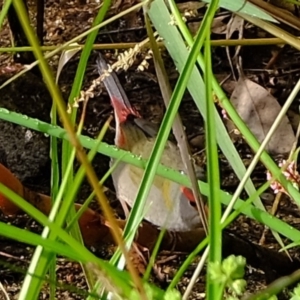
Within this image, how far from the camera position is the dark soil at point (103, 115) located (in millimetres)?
1504

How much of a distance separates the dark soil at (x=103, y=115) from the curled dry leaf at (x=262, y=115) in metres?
0.09

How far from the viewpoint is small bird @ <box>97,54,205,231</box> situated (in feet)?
4.65

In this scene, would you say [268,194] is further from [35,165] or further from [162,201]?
[35,165]

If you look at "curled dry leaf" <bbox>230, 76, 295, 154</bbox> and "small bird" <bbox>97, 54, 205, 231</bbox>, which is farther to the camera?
"curled dry leaf" <bbox>230, 76, 295, 154</bbox>

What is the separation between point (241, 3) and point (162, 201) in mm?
700

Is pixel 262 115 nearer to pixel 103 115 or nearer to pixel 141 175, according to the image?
pixel 141 175

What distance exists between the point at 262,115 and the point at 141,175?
28cm

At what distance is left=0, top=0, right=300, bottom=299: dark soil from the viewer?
4.93 ft

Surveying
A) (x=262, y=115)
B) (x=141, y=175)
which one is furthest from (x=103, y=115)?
(x=262, y=115)

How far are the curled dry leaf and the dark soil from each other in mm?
91

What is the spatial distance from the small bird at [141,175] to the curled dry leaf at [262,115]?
0.55ft

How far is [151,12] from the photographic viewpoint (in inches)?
31.1

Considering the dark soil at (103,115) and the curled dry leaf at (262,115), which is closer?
the dark soil at (103,115)

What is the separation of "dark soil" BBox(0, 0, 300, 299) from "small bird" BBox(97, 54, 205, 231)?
0.09 metres
